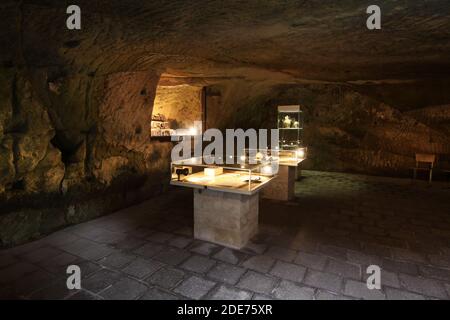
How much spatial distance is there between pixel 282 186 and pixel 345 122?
6292mm

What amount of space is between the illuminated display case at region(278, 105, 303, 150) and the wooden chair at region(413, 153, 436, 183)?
461 centimetres

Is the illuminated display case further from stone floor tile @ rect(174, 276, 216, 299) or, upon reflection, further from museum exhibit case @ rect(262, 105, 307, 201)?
stone floor tile @ rect(174, 276, 216, 299)

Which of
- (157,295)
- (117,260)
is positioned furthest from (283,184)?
(157,295)

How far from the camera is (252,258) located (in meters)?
4.32

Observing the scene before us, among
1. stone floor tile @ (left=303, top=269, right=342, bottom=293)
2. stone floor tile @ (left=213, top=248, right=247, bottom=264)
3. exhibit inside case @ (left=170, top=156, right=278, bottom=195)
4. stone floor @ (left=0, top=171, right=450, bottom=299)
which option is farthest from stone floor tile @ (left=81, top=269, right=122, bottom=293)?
stone floor tile @ (left=303, top=269, right=342, bottom=293)

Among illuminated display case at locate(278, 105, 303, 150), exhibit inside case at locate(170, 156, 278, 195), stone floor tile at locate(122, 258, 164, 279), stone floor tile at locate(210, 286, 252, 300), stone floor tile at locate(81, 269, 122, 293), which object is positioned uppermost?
illuminated display case at locate(278, 105, 303, 150)

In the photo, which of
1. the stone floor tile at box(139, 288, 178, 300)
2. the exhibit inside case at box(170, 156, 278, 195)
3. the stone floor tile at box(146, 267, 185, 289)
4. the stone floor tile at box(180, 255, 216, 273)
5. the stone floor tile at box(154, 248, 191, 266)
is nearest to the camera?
the stone floor tile at box(139, 288, 178, 300)

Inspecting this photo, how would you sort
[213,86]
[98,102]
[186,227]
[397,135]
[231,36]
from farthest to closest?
[397,135], [213,86], [98,102], [186,227], [231,36]

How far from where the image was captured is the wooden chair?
10.1 m

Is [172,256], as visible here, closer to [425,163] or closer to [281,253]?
[281,253]
